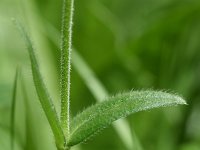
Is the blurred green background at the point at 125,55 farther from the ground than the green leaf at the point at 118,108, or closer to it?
closer to it

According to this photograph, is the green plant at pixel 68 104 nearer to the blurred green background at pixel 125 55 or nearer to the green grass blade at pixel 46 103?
the green grass blade at pixel 46 103

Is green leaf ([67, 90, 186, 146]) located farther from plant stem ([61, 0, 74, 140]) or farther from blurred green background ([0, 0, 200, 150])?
blurred green background ([0, 0, 200, 150])

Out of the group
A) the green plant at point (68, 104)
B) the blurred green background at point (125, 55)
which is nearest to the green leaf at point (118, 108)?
the green plant at point (68, 104)

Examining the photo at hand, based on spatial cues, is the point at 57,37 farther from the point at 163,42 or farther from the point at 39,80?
the point at 39,80

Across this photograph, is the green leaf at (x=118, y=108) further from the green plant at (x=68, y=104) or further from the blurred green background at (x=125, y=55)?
the blurred green background at (x=125, y=55)

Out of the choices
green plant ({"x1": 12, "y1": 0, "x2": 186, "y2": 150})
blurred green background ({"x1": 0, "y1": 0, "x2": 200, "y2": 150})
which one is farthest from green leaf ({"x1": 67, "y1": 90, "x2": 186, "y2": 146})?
blurred green background ({"x1": 0, "y1": 0, "x2": 200, "y2": 150})

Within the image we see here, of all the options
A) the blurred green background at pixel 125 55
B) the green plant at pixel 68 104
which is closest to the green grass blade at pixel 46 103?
the green plant at pixel 68 104

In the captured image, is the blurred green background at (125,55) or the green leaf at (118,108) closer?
the green leaf at (118,108)

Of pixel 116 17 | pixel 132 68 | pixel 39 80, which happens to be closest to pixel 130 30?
pixel 116 17
